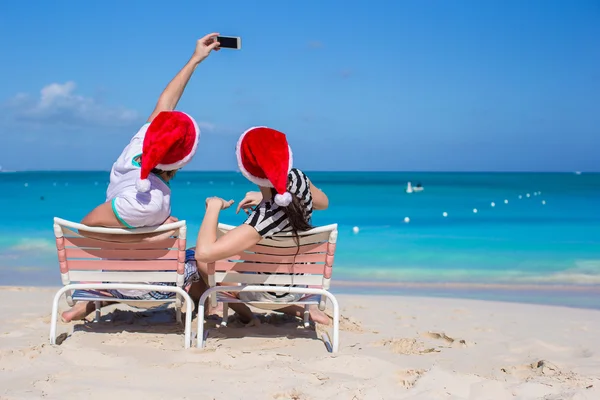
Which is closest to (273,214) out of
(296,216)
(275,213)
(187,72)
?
(275,213)

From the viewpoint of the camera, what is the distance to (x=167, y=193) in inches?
157

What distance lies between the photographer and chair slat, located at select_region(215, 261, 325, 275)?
156 inches

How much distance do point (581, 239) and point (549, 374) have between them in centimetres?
1140

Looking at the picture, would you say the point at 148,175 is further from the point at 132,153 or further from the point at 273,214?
the point at 273,214

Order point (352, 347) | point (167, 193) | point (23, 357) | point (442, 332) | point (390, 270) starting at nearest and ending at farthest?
point (23, 357) → point (167, 193) → point (352, 347) → point (442, 332) → point (390, 270)

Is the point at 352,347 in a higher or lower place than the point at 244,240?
lower

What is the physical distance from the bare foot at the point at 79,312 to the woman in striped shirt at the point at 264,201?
5.30ft

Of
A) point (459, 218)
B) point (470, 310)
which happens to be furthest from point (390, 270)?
point (459, 218)

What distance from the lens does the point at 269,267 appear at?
398cm

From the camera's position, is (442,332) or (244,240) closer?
(244,240)

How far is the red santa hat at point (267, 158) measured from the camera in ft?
11.4

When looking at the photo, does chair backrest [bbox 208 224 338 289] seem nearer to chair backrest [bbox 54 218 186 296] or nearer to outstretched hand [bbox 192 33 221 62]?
chair backrest [bbox 54 218 186 296]

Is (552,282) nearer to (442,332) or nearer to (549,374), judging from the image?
(442,332)

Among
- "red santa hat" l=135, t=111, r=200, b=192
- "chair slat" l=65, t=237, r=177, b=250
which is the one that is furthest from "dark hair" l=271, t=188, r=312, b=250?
"chair slat" l=65, t=237, r=177, b=250
